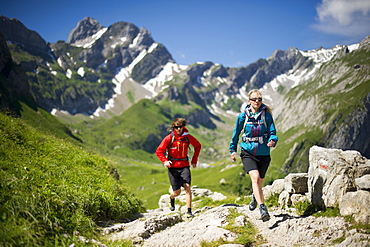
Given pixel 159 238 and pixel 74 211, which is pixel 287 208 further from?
pixel 74 211

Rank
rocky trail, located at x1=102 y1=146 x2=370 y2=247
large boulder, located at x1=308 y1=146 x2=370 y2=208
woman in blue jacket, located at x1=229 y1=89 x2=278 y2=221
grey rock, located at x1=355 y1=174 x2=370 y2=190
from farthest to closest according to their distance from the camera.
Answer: woman in blue jacket, located at x1=229 y1=89 x2=278 y2=221 < large boulder, located at x1=308 y1=146 x2=370 y2=208 < grey rock, located at x1=355 y1=174 x2=370 y2=190 < rocky trail, located at x1=102 y1=146 x2=370 y2=247

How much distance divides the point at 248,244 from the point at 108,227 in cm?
526

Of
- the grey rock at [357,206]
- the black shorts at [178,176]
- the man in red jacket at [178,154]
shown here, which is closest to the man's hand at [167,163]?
the man in red jacket at [178,154]

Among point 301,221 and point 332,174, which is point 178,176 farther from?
point 332,174

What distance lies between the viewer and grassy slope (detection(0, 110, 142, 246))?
6199 millimetres

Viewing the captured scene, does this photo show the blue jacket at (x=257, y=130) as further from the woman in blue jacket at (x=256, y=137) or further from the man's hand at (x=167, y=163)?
the man's hand at (x=167, y=163)

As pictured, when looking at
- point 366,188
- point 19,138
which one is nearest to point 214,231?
point 366,188

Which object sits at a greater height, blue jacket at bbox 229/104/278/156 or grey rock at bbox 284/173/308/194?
blue jacket at bbox 229/104/278/156

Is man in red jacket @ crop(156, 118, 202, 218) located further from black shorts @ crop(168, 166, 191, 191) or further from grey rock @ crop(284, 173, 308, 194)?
grey rock @ crop(284, 173, 308, 194)

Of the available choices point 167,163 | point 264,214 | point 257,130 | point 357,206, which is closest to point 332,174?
point 357,206

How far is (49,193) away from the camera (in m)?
8.19

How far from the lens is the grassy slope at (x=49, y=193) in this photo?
6199 millimetres

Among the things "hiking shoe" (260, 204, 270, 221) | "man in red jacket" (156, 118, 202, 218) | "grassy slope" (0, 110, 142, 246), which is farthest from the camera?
"man in red jacket" (156, 118, 202, 218)

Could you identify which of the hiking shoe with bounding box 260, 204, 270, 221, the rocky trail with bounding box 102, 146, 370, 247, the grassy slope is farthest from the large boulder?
the grassy slope
